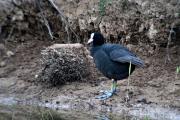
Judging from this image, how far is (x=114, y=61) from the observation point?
10102 millimetres

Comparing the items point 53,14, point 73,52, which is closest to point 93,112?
point 73,52

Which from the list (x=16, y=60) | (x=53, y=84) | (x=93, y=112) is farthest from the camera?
(x=16, y=60)

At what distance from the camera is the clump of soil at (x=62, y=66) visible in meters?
10.9

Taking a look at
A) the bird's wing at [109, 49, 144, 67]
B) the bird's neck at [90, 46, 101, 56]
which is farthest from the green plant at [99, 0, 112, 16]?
the bird's wing at [109, 49, 144, 67]

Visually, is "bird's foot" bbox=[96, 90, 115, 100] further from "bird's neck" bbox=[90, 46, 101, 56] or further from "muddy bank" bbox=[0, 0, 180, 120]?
"bird's neck" bbox=[90, 46, 101, 56]

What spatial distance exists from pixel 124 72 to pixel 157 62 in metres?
1.22

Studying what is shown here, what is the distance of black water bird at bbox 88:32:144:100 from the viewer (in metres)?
9.95

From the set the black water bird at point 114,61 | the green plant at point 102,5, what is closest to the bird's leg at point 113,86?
the black water bird at point 114,61

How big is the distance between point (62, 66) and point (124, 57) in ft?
4.77

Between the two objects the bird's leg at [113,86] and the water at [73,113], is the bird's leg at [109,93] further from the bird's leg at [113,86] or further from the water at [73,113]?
the water at [73,113]

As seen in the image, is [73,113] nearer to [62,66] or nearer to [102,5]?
[62,66]

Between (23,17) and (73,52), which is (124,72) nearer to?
(73,52)

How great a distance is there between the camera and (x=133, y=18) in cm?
1148

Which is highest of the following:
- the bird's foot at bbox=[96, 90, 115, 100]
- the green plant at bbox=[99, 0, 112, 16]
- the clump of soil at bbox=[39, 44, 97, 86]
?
the green plant at bbox=[99, 0, 112, 16]
